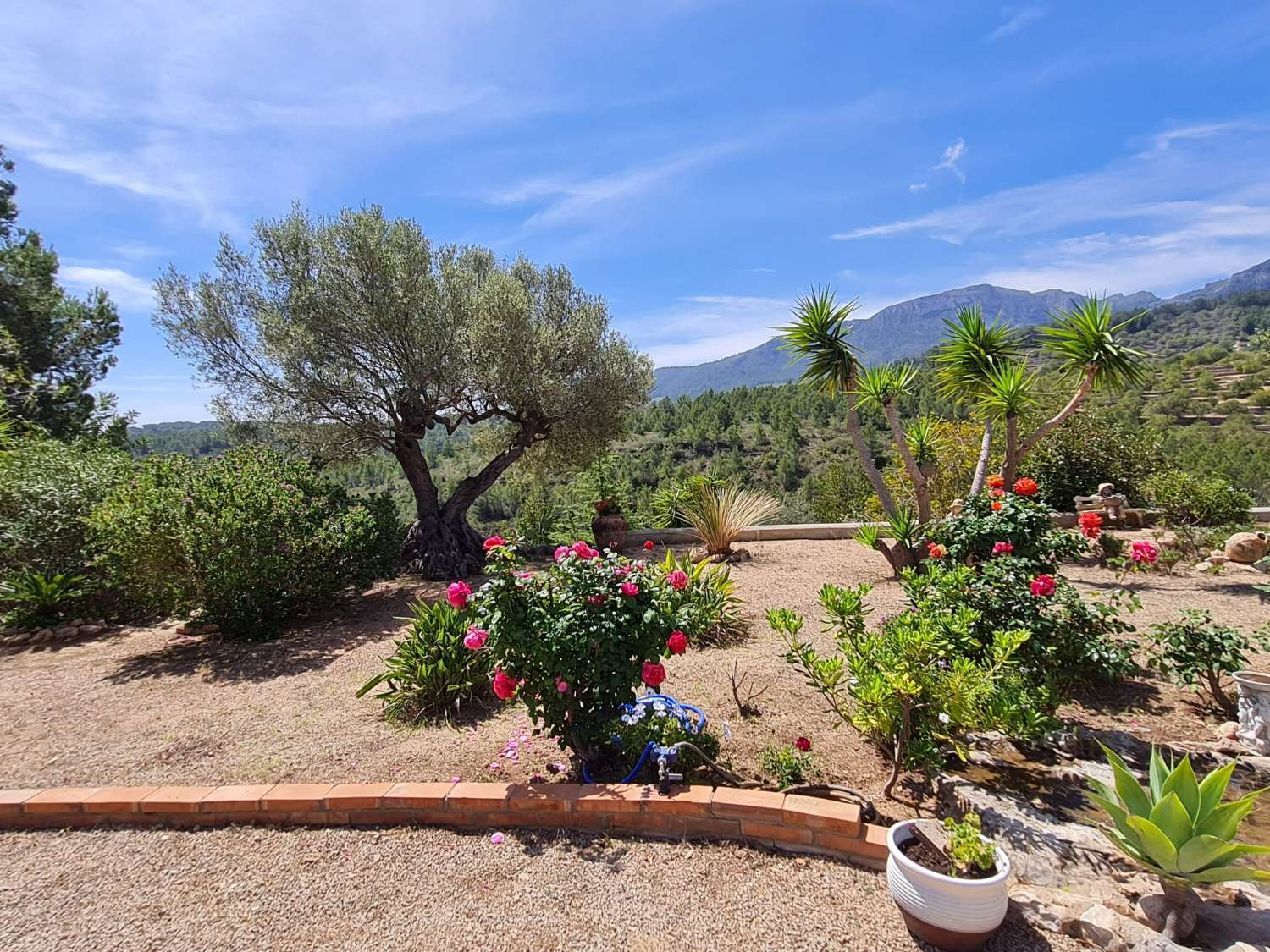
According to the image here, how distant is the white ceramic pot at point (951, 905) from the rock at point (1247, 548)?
21.8 ft

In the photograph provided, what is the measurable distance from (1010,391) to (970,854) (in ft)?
19.0

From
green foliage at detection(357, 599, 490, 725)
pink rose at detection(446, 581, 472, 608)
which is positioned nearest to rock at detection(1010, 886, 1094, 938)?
pink rose at detection(446, 581, 472, 608)

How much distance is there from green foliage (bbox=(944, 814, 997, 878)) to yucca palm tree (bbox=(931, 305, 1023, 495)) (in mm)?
5832

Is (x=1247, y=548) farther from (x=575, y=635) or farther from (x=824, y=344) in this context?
(x=575, y=635)

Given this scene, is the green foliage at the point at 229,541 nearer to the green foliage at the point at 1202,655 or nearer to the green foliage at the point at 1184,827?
the green foliage at the point at 1184,827

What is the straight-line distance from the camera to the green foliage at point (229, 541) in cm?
493

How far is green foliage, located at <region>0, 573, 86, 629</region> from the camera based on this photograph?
573cm

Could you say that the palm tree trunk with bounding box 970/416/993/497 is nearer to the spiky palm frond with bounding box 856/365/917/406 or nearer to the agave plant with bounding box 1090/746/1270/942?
the spiky palm frond with bounding box 856/365/917/406

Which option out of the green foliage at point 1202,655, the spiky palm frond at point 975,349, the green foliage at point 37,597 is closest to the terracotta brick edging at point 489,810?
the green foliage at point 1202,655

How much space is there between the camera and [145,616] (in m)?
6.27

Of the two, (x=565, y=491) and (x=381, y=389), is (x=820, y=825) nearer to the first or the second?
(x=381, y=389)

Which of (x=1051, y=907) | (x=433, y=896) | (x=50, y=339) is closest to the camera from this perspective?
(x=1051, y=907)

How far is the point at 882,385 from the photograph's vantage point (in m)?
6.88

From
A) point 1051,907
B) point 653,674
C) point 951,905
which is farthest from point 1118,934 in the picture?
point 653,674
